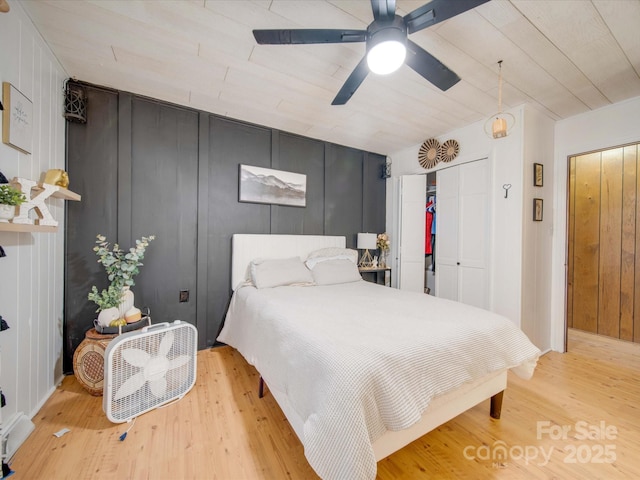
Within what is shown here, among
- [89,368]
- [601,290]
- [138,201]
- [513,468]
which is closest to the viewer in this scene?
[513,468]

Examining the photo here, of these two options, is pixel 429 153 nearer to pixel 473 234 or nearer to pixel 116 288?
pixel 473 234

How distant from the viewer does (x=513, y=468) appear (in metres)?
1.41

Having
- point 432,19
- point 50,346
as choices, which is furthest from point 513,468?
point 50,346

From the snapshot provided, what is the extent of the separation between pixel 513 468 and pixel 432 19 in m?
2.35

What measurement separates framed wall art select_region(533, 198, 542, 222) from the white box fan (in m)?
3.39

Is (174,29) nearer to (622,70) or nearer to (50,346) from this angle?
(50,346)

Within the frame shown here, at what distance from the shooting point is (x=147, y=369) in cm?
174

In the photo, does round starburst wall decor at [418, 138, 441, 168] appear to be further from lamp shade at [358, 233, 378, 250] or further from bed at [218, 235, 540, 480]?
bed at [218, 235, 540, 480]

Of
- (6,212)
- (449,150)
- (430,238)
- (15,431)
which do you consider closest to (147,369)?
(15,431)

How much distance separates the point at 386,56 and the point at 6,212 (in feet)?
6.93

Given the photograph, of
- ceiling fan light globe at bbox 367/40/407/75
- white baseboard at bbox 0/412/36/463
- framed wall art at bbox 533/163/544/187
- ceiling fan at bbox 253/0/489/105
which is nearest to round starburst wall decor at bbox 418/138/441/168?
framed wall art at bbox 533/163/544/187

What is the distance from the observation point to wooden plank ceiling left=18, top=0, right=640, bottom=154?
152cm

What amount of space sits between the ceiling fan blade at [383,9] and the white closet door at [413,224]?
2.46m

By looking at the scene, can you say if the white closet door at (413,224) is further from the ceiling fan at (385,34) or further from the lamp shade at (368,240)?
the ceiling fan at (385,34)
